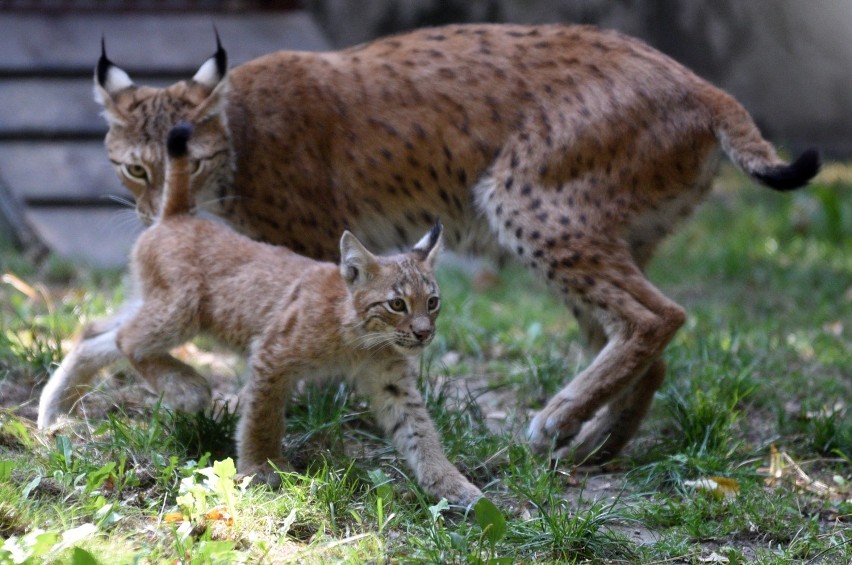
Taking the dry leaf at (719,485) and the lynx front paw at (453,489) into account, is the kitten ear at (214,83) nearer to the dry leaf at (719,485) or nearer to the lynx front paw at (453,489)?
the lynx front paw at (453,489)

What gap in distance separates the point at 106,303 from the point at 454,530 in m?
3.22

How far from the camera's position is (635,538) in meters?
4.20

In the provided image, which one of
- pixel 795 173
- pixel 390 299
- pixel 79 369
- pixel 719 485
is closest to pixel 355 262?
pixel 390 299

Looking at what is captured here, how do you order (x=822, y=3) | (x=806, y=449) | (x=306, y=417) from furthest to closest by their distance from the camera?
(x=822, y=3) < (x=806, y=449) < (x=306, y=417)

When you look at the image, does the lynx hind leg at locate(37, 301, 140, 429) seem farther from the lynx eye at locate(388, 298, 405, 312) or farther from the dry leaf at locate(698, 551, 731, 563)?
the dry leaf at locate(698, 551, 731, 563)

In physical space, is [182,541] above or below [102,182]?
above

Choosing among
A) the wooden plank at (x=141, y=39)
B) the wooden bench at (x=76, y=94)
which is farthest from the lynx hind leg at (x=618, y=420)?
the wooden plank at (x=141, y=39)

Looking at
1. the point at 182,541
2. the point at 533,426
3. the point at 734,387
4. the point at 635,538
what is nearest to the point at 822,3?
the point at 734,387

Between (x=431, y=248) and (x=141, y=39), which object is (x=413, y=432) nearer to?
(x=431, y=248)

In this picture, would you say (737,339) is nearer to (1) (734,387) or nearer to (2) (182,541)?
(1) (734,387)

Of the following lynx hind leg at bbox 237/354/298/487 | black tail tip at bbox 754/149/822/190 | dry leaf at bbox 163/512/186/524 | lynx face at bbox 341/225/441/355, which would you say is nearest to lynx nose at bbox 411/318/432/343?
lynx face at bbox 341/225/441/355

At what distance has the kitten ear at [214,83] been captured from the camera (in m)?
5.50

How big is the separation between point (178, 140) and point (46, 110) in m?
4.51

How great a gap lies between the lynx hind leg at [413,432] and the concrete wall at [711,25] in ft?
24.2
